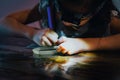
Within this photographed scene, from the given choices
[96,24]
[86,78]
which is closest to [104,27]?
[96,24]

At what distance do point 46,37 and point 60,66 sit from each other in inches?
5.2

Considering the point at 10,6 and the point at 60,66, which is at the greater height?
the point at 10,6

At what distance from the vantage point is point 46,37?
622mm

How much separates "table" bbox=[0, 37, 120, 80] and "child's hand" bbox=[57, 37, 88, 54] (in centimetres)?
1

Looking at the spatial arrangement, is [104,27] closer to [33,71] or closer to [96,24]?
[96,24]

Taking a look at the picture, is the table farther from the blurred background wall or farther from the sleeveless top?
the blurred background wall

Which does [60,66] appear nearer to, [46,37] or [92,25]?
[46,37]

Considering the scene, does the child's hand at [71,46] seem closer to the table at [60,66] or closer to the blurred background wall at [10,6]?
the table at [60,66]

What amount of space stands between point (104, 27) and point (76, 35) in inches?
3.2

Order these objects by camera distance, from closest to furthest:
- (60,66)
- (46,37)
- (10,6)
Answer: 1. (60,66)
2. (46,37)
3. (10,6)

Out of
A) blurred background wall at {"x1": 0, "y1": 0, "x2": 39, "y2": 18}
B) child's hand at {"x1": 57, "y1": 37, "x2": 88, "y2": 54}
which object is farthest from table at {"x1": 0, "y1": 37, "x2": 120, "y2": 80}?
blurred background wall at {"x1": 0, "y1": 0, "x2": 39, "y2": 18}

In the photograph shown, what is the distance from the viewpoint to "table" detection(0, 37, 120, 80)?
454 millimetres

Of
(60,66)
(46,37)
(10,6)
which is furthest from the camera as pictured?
(10,6)

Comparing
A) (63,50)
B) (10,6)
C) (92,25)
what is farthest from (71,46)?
(10,6)
